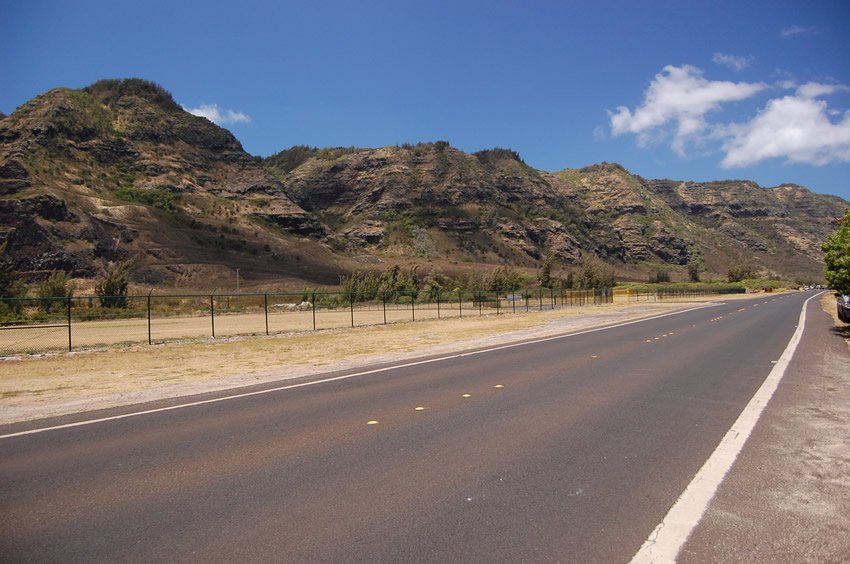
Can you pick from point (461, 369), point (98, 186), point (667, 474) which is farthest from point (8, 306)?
point (98, 186)

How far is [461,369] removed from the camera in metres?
13.7

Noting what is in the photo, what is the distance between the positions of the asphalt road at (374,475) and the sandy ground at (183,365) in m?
2.25

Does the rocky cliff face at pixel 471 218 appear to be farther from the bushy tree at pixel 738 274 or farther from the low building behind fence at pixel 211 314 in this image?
the low building behind fence at pixel 211 314

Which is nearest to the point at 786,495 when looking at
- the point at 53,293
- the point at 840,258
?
the point at 840,258

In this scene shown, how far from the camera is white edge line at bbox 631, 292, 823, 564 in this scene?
4172 millimetres

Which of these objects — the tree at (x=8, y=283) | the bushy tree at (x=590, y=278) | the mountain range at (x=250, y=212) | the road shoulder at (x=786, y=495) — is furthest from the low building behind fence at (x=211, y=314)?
the mountain range at (x=250, y=212)

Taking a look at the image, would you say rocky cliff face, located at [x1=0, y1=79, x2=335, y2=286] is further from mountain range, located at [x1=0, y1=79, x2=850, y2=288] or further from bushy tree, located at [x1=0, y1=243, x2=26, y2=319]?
bushy tree, located at [x1=0, y1=243, x2=26, y2=319]

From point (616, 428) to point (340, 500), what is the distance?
13.4 feet

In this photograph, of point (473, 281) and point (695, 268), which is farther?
point (695, 268)

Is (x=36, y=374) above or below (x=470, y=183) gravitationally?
below

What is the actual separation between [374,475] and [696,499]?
2.99m

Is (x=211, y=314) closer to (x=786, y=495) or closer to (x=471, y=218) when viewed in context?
(x=786, y=495)

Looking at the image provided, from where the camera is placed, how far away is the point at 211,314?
32.2 m

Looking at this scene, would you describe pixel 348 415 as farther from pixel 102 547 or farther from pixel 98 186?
pixel 98 186
